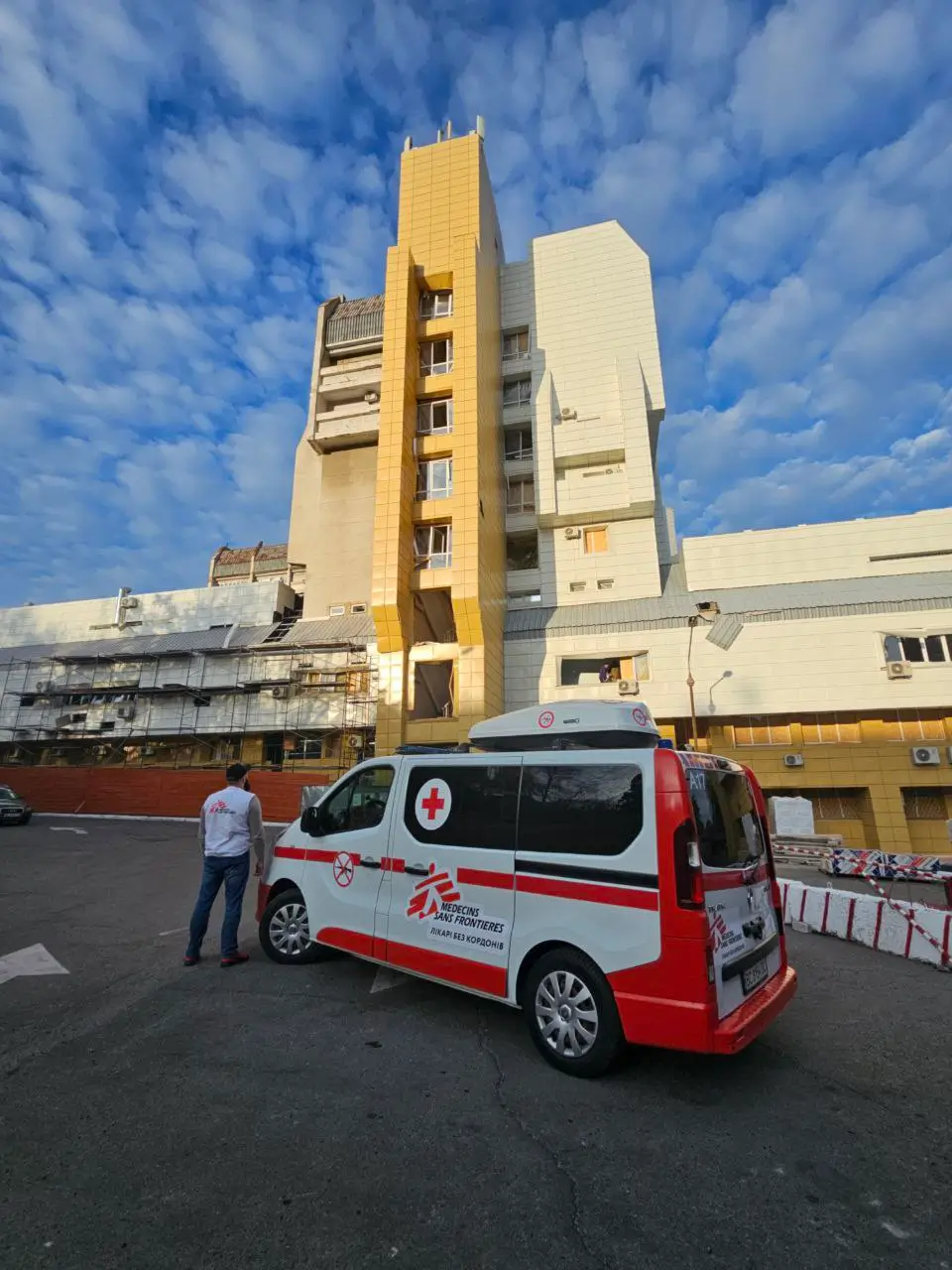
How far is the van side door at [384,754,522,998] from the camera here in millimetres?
4289

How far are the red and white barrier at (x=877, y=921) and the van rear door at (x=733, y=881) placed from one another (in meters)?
3.73

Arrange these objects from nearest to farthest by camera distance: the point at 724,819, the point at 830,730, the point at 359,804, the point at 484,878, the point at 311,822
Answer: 1. the point at 724,819
2. the point at 484,878
3. the point at 359,804
4. the point at 311,822
5. the point at 830,730

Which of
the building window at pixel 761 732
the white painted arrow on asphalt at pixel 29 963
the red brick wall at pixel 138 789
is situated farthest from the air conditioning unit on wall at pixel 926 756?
the white painted arrow on asphalt at pixel 29 963

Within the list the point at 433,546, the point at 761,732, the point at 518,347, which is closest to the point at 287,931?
the point at 433,546

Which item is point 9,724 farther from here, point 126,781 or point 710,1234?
point 710,1234

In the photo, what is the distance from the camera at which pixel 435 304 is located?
2567cm

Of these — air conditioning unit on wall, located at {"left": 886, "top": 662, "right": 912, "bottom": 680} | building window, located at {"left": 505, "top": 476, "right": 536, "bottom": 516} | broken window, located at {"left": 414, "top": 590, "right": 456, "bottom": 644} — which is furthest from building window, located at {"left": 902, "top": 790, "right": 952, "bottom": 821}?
building window, located at {"left": 505, "top": 476, "right": 536, "bottom": 516}

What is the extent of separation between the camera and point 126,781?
25.6m

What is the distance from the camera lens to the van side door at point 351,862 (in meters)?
5.10

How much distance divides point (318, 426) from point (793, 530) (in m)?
24.7

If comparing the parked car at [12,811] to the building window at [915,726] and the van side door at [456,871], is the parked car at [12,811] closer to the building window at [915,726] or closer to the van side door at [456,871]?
the van side door at [456,871]

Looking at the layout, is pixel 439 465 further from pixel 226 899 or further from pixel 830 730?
pixel 226 899

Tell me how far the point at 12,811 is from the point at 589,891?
81.3ft

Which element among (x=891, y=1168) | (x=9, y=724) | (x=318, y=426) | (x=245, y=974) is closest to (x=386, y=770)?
(x=245, y=974)
